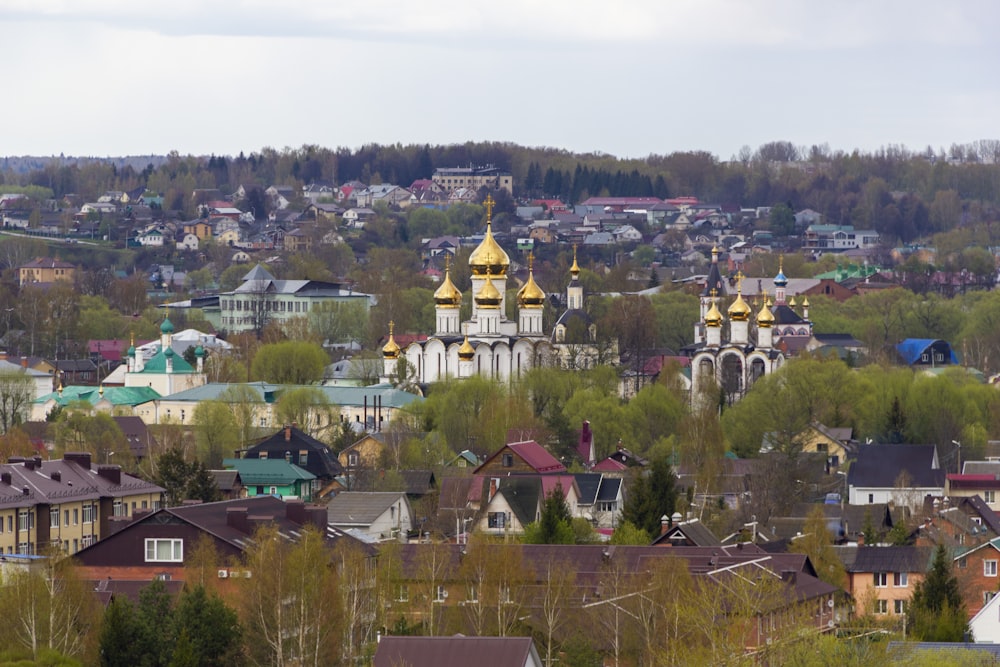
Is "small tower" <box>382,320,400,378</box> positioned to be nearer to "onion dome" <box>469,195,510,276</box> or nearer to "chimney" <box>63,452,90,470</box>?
"onion dome" <box>469,195,510,276</box>

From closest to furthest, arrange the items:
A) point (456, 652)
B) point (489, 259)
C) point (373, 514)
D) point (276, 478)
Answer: point (456, 652)
point (373, 514)
point (276, 478)
point (489, 259)

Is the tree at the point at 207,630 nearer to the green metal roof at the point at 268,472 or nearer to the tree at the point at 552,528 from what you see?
the tree at the point at 552,528

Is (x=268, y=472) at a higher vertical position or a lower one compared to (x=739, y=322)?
lower

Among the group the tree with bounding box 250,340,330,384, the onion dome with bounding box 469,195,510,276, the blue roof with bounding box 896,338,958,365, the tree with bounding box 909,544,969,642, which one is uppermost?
the onion dome with bounding box 469,195,510,276

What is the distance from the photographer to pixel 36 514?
1639 inches

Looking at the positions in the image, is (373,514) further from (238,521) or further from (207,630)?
(207,630)

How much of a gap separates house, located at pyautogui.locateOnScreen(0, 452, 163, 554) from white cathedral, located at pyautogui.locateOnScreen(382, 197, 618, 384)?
100ft

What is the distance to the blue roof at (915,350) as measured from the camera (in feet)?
309

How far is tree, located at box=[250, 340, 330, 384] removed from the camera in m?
83.9

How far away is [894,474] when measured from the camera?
56.5 meters

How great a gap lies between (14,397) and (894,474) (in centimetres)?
2629

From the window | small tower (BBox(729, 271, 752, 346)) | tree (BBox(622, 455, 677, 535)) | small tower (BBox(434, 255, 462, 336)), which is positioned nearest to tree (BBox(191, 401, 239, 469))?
small tower (BBox(434, 255, 462, 336))

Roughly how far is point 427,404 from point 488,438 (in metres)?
5.23

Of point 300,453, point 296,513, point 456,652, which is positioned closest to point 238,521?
point 296,513
